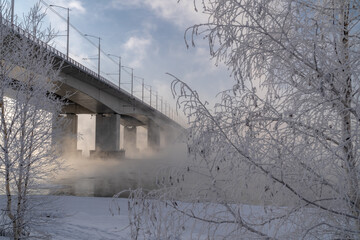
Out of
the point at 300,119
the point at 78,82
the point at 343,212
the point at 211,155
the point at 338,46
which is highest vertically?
the point at 78,82

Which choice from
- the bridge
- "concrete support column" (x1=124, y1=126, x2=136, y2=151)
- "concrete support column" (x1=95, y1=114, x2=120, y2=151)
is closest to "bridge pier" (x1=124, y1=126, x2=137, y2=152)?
"concrete support column" (x1=124, y1=126, x2=136, y2=151)

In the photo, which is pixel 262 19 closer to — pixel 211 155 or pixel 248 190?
pixel 211 155

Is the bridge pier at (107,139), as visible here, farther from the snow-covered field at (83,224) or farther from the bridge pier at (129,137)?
the snow-covered field at (83,224)

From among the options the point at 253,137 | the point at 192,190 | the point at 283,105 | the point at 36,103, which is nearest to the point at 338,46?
the point at 283,105

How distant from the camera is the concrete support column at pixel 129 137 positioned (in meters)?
72.9

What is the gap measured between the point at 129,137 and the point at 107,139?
2831 centimetres

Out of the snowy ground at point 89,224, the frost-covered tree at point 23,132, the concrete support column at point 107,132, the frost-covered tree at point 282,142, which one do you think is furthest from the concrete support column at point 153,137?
the frost-covered tree at point 282,142

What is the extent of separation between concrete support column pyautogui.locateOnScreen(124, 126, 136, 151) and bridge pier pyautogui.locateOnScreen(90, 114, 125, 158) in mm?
25412

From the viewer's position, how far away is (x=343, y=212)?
289cm

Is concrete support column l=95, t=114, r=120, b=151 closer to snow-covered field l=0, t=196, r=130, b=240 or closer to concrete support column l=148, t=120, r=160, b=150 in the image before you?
concrete support column l=148, t=120, r=160, b=150

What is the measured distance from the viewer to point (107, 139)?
46.6 metres

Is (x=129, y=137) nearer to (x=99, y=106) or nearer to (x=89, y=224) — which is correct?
(x=99, y=106)

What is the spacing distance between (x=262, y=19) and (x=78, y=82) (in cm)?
3259

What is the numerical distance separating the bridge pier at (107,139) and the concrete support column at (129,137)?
25.4 m
